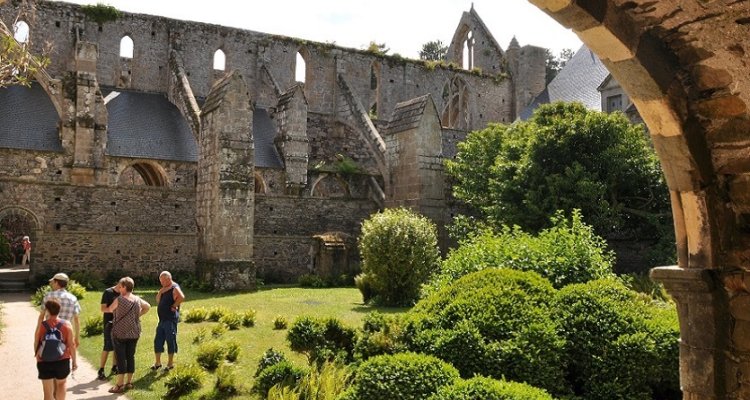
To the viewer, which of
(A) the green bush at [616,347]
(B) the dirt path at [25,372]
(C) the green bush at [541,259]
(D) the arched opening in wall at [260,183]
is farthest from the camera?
(D) the arched opening in wall at [260,183]

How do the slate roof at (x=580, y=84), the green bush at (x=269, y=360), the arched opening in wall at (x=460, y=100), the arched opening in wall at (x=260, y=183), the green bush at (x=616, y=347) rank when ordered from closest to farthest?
the green bush at (x=616, y=347)
the green bush at (x=269, y=360)
the arched opening in wall at (x=260, y=183)
the slate roof at (x=580, y=84)
the arched opening in wall at (x=460, y=100)

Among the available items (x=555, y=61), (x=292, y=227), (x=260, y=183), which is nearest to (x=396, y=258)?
(x=292, y=227)

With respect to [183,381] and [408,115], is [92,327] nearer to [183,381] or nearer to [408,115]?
[183,381]

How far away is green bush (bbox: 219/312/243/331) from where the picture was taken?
1212 cm

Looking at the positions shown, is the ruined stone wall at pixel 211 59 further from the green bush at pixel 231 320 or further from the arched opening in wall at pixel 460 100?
the green bush at pixel 231 320

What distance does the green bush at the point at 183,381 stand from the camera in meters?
8.16

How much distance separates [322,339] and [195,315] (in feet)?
14.5

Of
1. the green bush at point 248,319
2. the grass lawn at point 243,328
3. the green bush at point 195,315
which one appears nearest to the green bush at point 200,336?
the grass lawn at point 243,328

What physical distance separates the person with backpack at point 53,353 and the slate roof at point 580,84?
1019 inches

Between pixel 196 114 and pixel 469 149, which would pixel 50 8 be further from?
pixel 469 149

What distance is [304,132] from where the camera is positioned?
88.4ft

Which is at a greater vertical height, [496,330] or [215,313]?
[496,330]

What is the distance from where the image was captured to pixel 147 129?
26641 mm

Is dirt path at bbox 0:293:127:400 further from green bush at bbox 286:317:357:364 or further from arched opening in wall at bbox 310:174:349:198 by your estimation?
arched opening in wall at bbox 310:174:349:198
